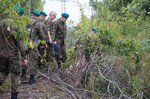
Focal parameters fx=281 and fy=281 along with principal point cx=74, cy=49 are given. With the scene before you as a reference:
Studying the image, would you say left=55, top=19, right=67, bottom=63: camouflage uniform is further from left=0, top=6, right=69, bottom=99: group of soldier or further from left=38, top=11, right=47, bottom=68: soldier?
left=38, top=11, right=47, bottom=68: soldier

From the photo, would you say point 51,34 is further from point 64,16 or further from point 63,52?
point 63,52

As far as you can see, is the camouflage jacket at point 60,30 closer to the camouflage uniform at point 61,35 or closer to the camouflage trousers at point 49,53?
the camouflage uniform at point 61,35

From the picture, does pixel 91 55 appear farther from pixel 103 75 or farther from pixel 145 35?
pixel 145 35

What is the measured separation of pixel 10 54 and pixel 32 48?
0.94 m

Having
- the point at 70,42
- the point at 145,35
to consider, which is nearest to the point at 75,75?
the point at 70,42

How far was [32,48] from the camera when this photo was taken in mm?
4324

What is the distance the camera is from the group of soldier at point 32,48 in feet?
16.6

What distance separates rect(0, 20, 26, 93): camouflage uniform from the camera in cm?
Answer: 502

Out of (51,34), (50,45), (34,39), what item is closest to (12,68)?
(34,39)

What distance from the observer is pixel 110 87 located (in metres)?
6.61

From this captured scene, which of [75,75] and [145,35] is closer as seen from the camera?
[75,75]

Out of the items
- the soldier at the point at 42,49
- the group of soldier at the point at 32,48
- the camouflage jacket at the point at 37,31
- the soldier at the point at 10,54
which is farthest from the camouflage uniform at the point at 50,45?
the soldier at the point at 10,54

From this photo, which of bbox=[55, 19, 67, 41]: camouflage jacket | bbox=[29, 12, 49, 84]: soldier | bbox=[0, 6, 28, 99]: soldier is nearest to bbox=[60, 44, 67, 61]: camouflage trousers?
bbox=[55, 19, 67, 41]: camouflage jacket

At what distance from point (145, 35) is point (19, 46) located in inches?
320
